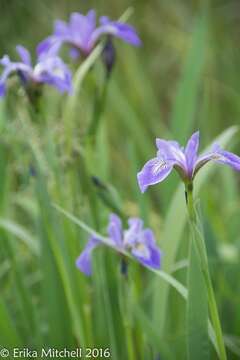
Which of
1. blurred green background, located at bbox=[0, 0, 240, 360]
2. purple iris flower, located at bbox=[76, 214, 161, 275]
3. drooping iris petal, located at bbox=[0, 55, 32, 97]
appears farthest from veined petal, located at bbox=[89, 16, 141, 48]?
purple iris flower, located at bbox=[76, 214, 161, 275]

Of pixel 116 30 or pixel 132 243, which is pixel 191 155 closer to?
pixel 132 243

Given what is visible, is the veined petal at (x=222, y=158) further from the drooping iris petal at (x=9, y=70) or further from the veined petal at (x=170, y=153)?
the drooping iris petal at (x=9, y=70)

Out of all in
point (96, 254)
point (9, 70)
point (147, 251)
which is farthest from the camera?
point (96, 254)

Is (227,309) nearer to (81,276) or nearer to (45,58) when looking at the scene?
(81,276)

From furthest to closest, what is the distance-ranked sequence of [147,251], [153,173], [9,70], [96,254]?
[96,254] < [9,70] < [147,251] < [153,173]

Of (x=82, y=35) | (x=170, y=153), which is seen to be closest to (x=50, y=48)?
(x=82, y=35)

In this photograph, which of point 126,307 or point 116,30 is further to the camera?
point 116,30
